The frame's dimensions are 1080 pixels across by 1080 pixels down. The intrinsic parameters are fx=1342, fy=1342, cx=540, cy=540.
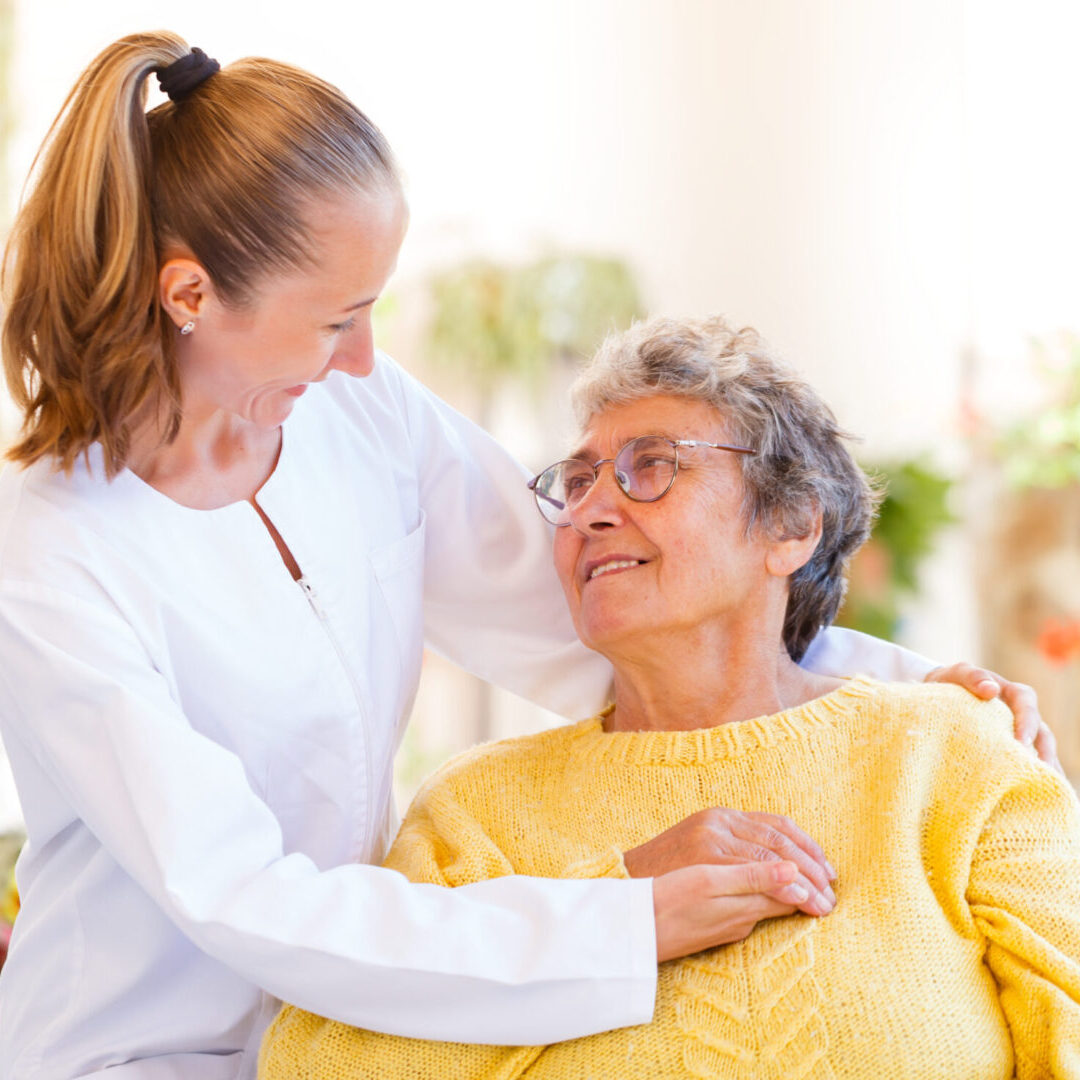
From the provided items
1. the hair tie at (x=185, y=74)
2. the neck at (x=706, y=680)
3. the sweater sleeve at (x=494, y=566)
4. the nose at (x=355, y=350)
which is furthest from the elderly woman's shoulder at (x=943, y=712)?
the hair tie at (x=185, y=74)

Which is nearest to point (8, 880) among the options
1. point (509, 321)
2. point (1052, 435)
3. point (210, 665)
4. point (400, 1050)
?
point (210, 665)

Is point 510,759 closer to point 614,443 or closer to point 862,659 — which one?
point 614,443

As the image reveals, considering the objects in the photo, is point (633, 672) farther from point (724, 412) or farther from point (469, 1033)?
point (469, 1033)

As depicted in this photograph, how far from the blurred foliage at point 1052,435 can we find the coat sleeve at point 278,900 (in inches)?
129

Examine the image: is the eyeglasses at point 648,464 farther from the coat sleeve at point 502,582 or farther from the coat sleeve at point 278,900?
the coat sleeve at point 278,900

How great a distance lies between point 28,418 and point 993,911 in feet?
3.94

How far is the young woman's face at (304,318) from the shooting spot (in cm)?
145

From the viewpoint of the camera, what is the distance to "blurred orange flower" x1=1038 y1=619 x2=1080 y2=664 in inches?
167

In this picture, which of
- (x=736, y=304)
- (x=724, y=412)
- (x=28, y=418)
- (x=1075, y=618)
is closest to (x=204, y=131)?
(x=28, y=418)

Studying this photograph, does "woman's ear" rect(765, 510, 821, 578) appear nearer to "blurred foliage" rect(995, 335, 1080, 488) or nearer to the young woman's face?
the young woman's face

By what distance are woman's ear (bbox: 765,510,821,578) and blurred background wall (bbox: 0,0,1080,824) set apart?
2.66 m

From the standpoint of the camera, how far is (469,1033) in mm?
1403

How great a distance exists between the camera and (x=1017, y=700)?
5.85 feet

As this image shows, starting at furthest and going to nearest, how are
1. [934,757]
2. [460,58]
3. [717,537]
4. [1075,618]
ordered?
1. [460,58]
2. [1075,618]
3. [717,537]
4. [934,757]
